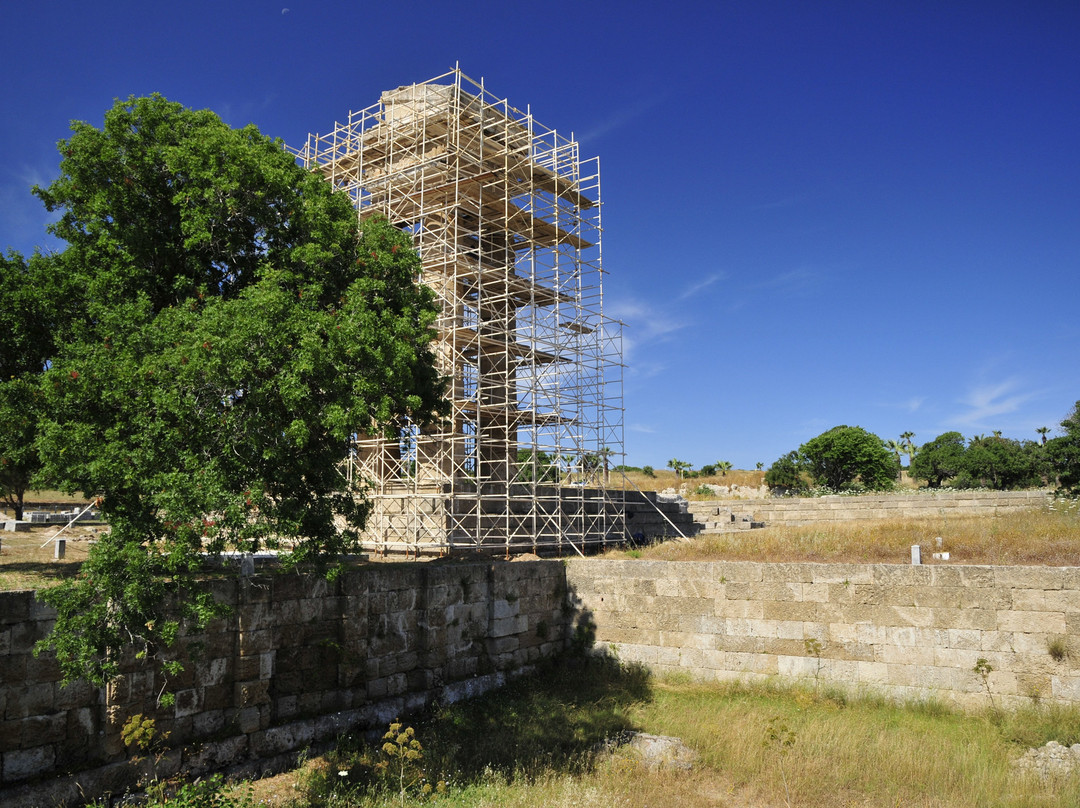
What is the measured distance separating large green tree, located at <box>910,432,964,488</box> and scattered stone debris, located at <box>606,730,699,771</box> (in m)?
51.1

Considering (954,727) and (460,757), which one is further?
(954,727)

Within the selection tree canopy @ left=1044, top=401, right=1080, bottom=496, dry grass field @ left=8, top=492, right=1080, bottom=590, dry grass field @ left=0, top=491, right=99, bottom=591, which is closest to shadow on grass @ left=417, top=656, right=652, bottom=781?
dry grass field @ left=8, top=492, right=1080, bottom=590

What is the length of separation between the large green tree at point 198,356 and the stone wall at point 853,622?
5727 millimetres

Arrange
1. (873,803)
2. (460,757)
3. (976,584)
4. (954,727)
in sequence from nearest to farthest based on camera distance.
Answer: (873,803) → (460,757) → (954,727) → (976,584)

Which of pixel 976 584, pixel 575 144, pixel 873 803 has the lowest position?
pixel 873 803

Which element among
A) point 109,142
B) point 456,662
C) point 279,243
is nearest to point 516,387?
point 456,662

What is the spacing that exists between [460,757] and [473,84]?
17003 mm

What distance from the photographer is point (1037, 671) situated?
9367 mm

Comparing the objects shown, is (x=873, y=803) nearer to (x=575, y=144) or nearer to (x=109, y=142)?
(x=109, y=142)

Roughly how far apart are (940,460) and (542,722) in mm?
55695

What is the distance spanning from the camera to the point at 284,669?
28.5 ft

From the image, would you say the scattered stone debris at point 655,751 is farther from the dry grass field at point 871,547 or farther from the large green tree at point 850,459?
the large green tree at point 850,459

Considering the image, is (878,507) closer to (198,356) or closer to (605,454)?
(605,454)

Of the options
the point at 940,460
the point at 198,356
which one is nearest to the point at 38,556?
the point at 198,356
